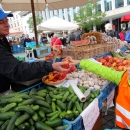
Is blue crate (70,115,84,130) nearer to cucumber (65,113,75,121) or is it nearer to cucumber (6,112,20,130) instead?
cucumber (65,113,75,121)

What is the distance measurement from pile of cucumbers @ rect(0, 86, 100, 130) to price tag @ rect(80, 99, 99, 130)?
66 mm

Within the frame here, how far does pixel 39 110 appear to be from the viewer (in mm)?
1605

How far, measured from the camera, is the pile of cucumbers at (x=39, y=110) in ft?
4.70

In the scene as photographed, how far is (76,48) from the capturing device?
12.8 ft

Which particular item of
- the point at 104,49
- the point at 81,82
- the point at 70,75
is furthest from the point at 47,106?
the point at 104,49

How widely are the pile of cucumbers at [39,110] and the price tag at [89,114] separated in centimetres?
7

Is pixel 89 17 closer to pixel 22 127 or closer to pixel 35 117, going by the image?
pixel 35 117

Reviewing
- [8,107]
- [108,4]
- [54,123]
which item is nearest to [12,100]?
[8,107]

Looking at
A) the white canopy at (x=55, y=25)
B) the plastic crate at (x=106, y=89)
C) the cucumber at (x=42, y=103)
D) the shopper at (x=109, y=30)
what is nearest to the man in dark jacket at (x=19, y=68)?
the cucumber at (x=42, y=103)

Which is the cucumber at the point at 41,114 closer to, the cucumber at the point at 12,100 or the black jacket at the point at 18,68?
the cucumber at the point at 12,100

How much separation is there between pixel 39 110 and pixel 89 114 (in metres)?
0.53

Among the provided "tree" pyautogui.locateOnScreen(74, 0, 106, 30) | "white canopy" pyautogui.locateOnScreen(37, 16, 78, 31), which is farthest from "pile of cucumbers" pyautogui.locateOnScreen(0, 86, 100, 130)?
"tree" pyautogui.locateOnScreen(74, 0, 106, 30)

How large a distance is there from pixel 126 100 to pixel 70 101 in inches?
24.7

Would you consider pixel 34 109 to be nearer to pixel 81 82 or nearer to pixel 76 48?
pixel 81 82
